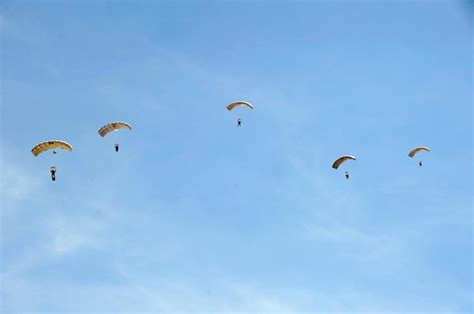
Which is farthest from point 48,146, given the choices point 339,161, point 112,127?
point 339,161

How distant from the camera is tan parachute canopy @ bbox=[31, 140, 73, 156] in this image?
9688 cm

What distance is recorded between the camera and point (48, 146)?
97312 mm

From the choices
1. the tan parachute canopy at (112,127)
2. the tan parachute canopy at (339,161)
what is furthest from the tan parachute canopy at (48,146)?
the tan parachute canopy at (339,161)

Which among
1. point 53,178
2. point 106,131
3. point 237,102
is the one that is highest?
point 237,102

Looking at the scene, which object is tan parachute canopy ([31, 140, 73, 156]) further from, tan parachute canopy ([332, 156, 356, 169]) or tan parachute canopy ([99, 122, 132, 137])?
tan parachute canopy ([332, 156, 356, 169])

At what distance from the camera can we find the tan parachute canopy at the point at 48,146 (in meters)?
96.9

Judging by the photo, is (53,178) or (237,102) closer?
(53,178)

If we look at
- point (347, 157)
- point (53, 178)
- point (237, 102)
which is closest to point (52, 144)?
point (53, 178)

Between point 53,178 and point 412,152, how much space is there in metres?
50.0

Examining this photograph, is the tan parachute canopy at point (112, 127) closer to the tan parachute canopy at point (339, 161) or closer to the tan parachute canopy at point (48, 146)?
the tan parachute canopy at point (48, 146)

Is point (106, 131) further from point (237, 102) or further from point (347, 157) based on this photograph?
point (347, 157)

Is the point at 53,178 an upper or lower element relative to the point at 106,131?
lower

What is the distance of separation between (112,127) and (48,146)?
859cm

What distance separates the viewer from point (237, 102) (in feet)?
362
